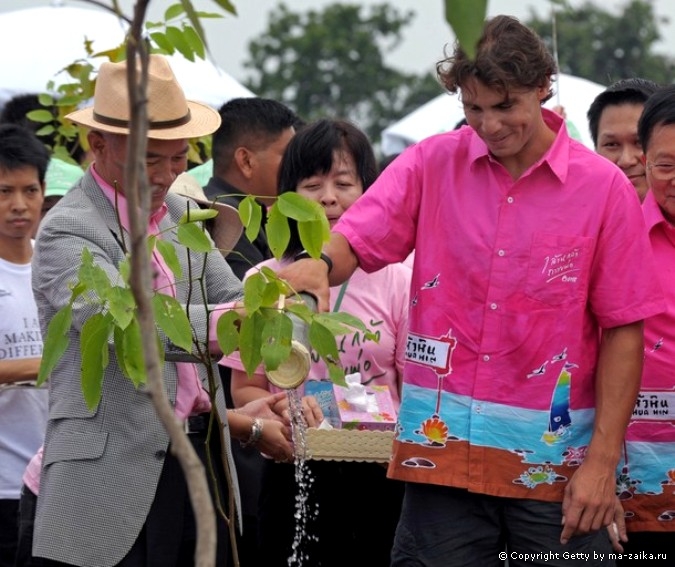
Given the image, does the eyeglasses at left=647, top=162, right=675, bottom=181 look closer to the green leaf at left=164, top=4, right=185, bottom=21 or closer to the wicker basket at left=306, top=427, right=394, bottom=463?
the wicker basket at left=306, top=427, right=394, bottom=463

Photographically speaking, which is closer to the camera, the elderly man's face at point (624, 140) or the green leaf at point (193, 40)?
the green leaf at point (193, 40)

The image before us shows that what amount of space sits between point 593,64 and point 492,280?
3205 cm

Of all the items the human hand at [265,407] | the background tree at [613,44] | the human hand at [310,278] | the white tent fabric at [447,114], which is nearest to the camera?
the human hand at [310,278]

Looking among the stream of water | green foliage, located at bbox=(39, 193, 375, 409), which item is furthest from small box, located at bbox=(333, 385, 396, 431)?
green foliage, located at bbox=(39, 193, 375, 409)

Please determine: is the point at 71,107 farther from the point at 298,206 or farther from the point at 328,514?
the point at 298,206

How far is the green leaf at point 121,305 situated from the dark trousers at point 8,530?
84.5 inches

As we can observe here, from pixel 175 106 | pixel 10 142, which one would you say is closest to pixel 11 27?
pixel 10 142

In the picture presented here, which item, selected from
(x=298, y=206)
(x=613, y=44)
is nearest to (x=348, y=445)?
(x=298, y=206)

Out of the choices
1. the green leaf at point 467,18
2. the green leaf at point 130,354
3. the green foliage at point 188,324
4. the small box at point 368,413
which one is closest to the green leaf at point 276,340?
the green foliage at point 188,324

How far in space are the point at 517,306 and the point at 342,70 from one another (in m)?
33.7

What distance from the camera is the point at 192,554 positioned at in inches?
144

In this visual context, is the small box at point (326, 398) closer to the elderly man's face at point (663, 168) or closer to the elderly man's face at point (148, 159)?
the elderly man's face at point (148, 159)

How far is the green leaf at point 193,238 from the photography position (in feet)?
9.61

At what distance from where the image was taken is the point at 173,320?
9.86 ft
